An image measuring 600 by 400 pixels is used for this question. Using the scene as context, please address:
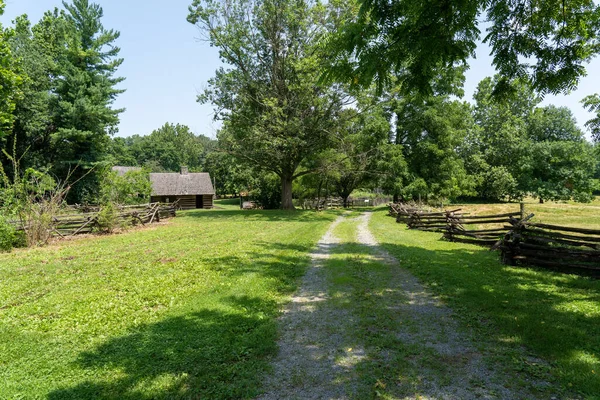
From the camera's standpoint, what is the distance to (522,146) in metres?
40.5

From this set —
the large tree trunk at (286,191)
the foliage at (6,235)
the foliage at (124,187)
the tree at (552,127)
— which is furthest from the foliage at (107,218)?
the tree at (552,127)

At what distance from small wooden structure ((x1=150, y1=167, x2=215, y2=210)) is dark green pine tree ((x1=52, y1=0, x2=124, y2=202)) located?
1745 cm

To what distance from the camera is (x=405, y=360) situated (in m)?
4.20

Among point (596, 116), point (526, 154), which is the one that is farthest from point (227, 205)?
point (596, 116)

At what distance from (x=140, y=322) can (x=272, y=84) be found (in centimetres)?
2357

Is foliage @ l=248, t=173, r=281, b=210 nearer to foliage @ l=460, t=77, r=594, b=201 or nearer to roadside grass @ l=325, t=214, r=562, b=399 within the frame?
foliage @ l=460, t=77, r=594, b=201

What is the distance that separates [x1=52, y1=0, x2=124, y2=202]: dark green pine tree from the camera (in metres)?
25.5

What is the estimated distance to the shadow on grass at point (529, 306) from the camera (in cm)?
416

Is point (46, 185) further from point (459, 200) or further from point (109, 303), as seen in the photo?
point (459, 200)

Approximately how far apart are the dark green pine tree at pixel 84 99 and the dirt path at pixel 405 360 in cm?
2676

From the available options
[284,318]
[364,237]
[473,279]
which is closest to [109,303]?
[284,318]

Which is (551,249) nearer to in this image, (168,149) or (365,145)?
(365,145)

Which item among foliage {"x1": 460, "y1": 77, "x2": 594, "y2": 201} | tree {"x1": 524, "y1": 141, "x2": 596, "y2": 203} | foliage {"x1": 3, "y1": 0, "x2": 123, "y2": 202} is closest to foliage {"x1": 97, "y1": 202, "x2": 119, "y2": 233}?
foliage {"x1": 3, "y1": 0, "x2": 123, "y2": 202}

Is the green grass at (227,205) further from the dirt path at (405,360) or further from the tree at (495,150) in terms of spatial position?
the dirt path at (405,360)
